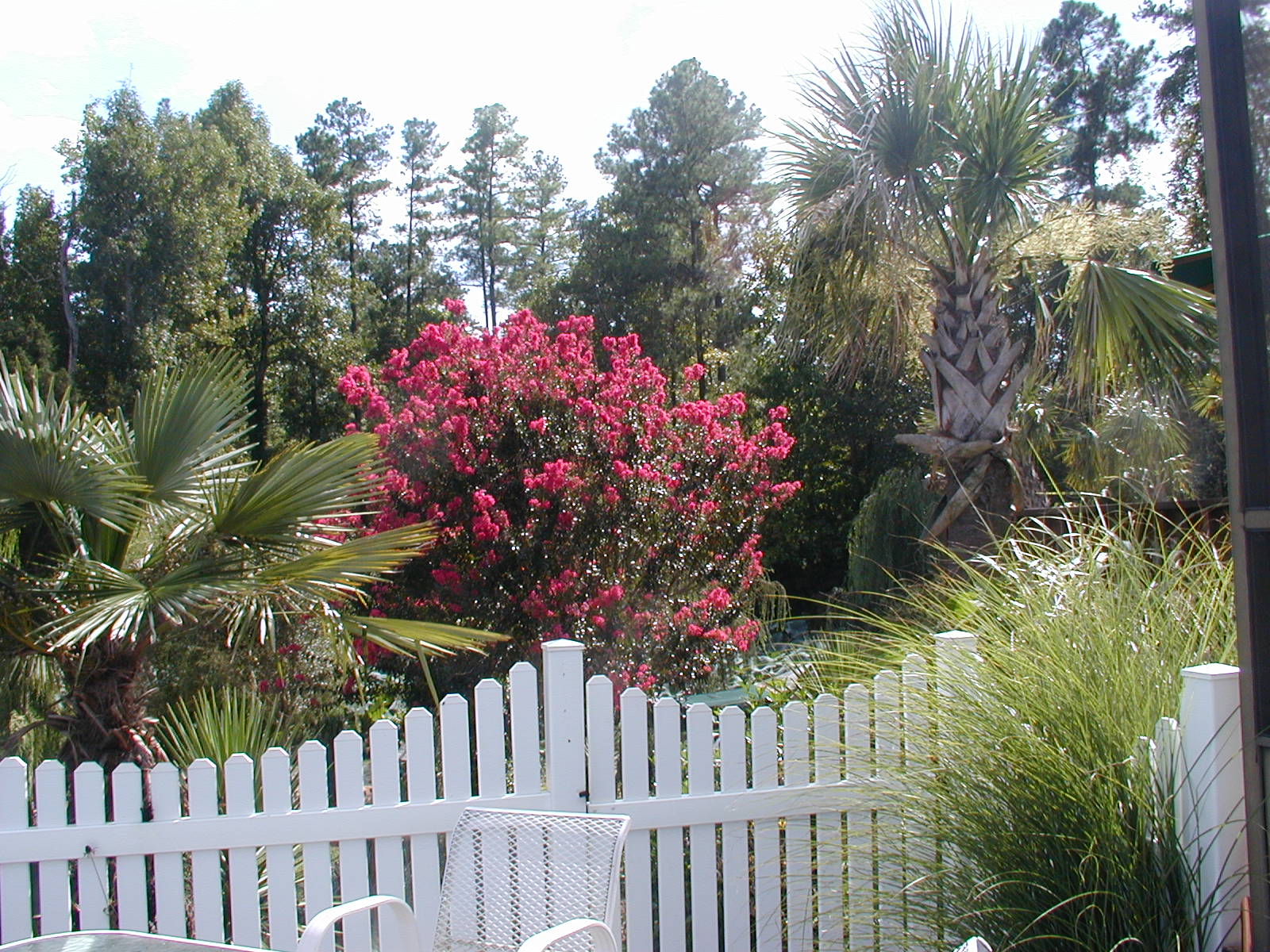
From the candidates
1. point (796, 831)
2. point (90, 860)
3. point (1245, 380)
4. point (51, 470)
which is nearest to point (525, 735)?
point (796, 831)

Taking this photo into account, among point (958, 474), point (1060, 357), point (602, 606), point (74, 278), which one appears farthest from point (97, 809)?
point (74, 278)

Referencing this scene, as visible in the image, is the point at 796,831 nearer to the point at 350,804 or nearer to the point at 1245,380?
the point at 350,804

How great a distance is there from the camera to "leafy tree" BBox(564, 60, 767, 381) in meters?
22.5

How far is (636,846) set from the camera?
3.25 meters

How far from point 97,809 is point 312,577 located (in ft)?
3.16

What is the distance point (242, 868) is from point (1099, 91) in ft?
74.2

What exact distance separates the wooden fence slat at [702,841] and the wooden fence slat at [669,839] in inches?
0.7

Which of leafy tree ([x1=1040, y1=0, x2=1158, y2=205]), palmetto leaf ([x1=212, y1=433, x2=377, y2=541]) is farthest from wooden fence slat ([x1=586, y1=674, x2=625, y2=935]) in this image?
leafy tree ([x1=1040, y1=0, x2=1158, y2=205])

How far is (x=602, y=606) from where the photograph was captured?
637 cm

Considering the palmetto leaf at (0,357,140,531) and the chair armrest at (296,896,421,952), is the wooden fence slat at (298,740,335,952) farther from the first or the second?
the palmetto leaf at (0,357,140,531)

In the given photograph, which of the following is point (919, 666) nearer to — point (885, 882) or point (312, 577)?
point (885, 882)

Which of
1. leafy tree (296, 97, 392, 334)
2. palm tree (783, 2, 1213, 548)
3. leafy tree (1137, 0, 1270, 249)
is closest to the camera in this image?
palm tree (783, 2, 1213, 548)

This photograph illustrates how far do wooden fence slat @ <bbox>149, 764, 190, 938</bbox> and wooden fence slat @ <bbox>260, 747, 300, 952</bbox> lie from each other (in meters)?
0.23

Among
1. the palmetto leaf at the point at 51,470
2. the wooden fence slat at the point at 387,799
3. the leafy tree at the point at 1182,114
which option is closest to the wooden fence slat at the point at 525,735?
the wooden fence slat at the point at 387,799
